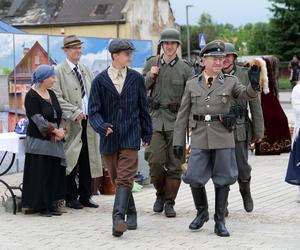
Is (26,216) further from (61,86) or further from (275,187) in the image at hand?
(275,187)

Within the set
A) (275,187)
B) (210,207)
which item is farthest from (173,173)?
(275,187)

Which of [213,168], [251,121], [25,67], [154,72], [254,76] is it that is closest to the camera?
[254,76]

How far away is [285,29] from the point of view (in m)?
53.8

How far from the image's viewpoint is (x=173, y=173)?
8.26 metres

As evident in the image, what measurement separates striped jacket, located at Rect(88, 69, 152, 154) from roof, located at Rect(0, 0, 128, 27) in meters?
31.8


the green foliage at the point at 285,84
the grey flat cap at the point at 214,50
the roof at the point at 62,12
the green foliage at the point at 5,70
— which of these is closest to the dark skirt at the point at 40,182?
the grey flat cap at the point at 214,50

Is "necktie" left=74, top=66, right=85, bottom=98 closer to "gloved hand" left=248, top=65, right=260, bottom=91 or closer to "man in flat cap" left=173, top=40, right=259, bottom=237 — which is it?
"man in flat cap" left=173, top=40, right=259, bottom=237

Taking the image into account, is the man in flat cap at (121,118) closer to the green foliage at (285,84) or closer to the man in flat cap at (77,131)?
the man in flat cap at (77,131)

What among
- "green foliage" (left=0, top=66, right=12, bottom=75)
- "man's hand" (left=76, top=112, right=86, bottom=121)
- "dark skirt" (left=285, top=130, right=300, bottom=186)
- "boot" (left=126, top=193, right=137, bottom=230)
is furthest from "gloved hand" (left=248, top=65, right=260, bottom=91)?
"green foliage" (left=0, top=66, right=12, bottom=75)

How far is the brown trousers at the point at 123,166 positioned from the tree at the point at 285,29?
1844 inches

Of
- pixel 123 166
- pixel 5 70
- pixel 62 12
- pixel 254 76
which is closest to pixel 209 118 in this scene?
pixel 254 76

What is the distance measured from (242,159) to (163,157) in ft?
2.82

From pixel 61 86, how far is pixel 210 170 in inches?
93.0

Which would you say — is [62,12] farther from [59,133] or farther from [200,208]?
[200,208]
